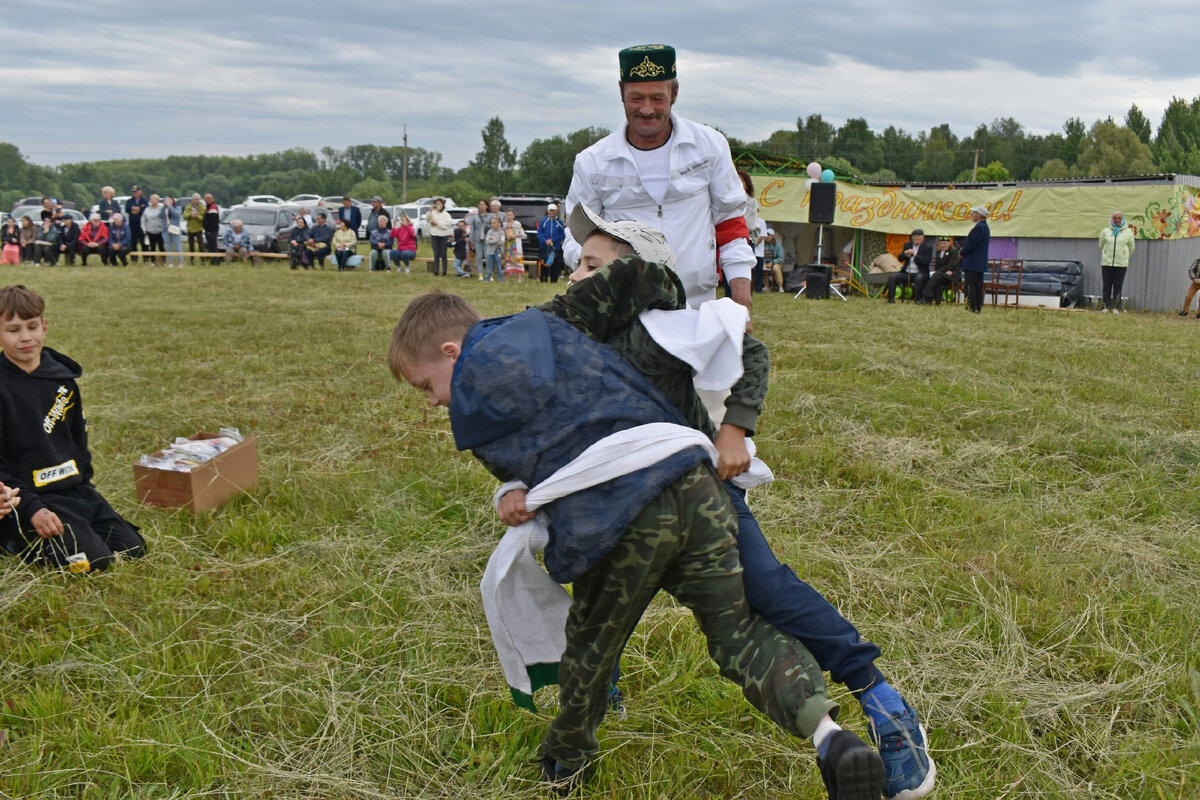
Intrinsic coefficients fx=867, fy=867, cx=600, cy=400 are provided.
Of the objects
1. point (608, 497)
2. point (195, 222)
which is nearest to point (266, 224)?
point (195, 222)

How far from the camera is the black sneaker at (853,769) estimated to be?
1793 mm

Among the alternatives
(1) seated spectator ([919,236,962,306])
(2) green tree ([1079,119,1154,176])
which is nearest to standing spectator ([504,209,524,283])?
(1) seated spectator ([919,236,962,306])

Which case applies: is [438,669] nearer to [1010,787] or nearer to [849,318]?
[1010,787]

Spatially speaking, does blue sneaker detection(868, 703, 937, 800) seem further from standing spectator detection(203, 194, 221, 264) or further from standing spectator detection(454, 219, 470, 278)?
standing spectator detection(203, 194, 221, 264)

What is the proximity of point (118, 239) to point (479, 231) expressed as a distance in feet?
33.6

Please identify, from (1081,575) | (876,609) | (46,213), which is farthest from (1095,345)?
(46,213)

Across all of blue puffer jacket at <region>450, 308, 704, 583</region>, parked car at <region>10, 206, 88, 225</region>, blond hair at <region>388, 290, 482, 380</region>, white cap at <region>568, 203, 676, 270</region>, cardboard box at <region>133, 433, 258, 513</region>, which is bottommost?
cardboard box at <region>133, 433, 258, 513</region>

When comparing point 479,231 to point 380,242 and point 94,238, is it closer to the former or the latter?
point 380,242

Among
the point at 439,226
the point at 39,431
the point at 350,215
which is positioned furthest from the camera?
the point at 350,215

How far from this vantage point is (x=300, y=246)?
23531mm

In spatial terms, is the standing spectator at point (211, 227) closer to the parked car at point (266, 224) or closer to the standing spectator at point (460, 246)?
the parked car at point (266, 224)

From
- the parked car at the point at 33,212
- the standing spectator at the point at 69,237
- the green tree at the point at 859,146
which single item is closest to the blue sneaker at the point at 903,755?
the standing spectator at the point at 69,237

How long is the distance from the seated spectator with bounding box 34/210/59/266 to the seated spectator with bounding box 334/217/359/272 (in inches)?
306

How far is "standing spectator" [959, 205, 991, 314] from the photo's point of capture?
1566 centimetres
